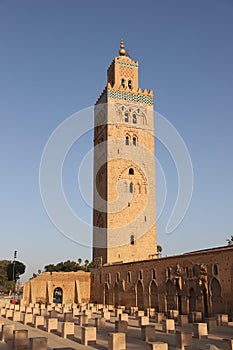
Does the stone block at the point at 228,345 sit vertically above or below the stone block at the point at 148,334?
above

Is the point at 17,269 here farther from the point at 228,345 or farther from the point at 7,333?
the point at 228,345

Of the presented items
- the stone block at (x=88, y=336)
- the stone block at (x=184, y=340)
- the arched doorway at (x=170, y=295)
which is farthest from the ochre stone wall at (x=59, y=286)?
the stone block at (x=184, y=340)

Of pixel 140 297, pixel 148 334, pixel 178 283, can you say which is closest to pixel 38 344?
pixel 148 334

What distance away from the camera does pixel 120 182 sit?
110 feet

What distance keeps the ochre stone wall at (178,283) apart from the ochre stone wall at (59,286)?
3.36 m

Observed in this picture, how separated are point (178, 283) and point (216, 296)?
3039 millimetres

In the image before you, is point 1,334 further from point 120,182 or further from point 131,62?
point 131,62

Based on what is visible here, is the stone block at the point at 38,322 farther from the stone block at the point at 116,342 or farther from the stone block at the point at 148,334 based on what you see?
the stone block at the point at 116,342

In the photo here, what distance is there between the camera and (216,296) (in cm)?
1856

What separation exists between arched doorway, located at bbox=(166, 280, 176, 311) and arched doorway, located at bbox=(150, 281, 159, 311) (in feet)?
4.86

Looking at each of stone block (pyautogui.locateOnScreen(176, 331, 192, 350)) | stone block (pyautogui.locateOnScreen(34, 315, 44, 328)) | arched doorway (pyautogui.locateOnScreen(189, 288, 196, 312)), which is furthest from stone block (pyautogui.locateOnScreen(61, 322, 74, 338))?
arched doorway (pyautogui.locateOnScreen(189, 288, 196, 312))

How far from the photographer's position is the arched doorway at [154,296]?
77.8 ft

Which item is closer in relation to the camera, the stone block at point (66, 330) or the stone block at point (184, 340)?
the stone block at point (184, 340)

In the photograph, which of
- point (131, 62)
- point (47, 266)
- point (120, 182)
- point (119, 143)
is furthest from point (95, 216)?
point (47, 266)
